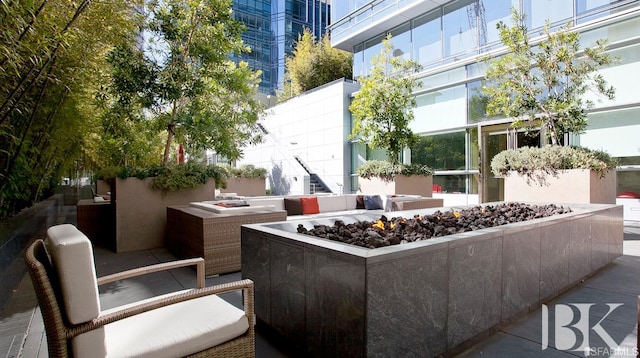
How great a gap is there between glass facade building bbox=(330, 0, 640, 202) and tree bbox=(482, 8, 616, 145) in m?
0.93

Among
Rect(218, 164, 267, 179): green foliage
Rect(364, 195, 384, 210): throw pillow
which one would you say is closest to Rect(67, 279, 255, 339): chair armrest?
Rect(364, 195, 384, 210): throw pillow

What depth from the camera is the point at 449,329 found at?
194 centimetres

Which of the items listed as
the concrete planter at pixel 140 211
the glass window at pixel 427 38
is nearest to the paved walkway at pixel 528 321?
the concrete planter at pixel 140 211

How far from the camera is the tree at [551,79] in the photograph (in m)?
6.39

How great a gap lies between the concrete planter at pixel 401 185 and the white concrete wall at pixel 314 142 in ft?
13.9

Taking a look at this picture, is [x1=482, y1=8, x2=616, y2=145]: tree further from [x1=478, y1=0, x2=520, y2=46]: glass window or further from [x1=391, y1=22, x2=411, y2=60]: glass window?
[x1=391, y1=22, x2=411, y2=60]: glass window

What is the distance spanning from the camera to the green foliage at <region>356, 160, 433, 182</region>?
845 centimetres

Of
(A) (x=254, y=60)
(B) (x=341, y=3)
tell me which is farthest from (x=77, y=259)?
(A) (x=254, y=60)

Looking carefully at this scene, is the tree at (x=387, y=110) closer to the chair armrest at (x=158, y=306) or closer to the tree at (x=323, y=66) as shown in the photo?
the chair armrest at (x=158, y=306)

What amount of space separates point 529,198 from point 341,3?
473 inches

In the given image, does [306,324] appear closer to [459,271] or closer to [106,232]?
[459,271]

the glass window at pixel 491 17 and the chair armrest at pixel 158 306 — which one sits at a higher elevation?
the glass window at pixel 491 17

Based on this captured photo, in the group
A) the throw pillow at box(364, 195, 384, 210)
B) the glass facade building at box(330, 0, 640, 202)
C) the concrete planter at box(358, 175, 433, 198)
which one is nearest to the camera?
the throw pillow at box(364, 195, 384, 210)

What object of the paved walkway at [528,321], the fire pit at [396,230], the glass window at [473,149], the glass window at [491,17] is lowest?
the paved walkway at [528,321]
